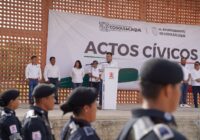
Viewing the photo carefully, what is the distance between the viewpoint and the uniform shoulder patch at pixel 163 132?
173cm

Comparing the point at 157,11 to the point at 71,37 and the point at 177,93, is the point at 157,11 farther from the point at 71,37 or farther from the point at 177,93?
the point at 177,93

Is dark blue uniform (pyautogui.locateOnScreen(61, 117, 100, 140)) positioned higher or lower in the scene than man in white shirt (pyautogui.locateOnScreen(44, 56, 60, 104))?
lower

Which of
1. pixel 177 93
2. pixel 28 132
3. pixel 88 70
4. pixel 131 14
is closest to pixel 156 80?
pixel 177 93

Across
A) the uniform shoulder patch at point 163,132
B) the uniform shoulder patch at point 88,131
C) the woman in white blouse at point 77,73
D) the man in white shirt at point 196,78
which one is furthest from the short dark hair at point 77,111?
the man in white shirt at point 196,78

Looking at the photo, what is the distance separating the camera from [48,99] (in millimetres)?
4156

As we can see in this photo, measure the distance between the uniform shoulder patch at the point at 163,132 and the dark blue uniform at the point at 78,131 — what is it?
130cm

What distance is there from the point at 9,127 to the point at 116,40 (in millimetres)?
10082

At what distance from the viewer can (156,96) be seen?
194 centimetres

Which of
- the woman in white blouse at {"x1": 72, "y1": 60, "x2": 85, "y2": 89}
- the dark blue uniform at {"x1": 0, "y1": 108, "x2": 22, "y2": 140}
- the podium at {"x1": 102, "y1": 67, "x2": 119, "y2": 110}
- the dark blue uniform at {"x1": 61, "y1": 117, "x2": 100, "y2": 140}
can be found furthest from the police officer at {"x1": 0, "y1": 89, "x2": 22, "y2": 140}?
the woman in white blouse at {"x1": 72, "y1": 60, "x2": 85, "y2": 89}

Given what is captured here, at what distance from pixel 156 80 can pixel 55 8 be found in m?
12.1

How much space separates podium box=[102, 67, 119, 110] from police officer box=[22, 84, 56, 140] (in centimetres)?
718

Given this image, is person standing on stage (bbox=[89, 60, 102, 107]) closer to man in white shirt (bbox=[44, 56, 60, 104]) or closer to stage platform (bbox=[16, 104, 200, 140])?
man in white shirt (bbox=[44, 56, 60, 104])

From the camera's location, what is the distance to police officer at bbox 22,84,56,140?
3.80 meters

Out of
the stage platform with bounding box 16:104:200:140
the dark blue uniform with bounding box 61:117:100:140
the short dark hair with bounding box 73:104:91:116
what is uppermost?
the short dark hair with bounding box 73:104:91:116
